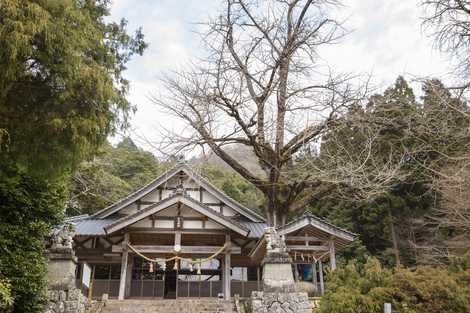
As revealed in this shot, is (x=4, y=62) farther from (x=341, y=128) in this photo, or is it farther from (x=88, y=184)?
(x=88, y=184)

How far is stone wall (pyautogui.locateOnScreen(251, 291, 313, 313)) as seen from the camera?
936cm

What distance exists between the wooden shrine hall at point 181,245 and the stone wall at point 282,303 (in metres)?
3.60

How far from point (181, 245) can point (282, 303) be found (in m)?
7.53

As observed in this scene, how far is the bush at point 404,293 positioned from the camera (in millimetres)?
5059

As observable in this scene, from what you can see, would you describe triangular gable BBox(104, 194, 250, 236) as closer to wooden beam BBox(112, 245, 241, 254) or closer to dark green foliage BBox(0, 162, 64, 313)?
wooden beam BBox(112, 245, 241, 254)

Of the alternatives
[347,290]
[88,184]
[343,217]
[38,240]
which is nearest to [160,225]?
[88,184]

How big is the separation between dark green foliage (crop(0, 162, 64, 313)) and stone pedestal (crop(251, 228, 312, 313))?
16.6 feet

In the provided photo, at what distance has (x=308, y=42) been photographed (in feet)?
34.8

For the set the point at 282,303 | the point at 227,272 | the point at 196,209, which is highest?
the point at 196,209

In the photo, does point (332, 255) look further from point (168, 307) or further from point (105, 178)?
point (105, 178)

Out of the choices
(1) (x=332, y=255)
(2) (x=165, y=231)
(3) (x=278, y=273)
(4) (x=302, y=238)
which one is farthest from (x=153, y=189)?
(3) (x=278, y=273)

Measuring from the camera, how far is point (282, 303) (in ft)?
31.0

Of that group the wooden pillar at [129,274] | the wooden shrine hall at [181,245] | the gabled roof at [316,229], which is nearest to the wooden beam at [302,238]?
the wooden shrine hall at [181,245]

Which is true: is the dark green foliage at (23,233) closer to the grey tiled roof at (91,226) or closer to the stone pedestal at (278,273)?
the stone pedestal at (278,273)
